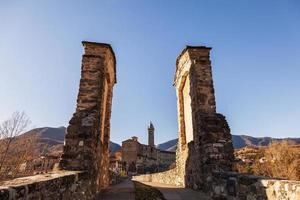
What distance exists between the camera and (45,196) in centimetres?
319

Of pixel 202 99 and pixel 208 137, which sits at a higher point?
Answer: pixel 202 99

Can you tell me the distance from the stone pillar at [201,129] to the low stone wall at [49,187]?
357 centimetres

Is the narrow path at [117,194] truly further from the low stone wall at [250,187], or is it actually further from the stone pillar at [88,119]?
the low stone wall at [250,187]

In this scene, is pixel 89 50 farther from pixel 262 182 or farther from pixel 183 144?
pixel 262 182

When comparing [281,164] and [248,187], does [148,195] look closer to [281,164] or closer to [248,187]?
[248,187]

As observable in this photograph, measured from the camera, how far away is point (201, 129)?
741 centimetres

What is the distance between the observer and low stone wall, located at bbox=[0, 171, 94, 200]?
7.89 feet

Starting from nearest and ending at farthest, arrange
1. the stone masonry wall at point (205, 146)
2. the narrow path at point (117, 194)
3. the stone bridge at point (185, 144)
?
the stone bridge at point (185, 144)
the stone masonry wall at point (205, 146)
the narrow path at point (117, 194)

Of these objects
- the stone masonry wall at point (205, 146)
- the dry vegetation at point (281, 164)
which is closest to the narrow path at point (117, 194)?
the stone masonry wall at point (205, 146)

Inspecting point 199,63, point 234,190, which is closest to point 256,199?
point 234,190

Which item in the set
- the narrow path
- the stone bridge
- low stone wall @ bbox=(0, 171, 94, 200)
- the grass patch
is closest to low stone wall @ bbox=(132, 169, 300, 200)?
the stone bridge

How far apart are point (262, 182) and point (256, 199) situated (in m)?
0.39

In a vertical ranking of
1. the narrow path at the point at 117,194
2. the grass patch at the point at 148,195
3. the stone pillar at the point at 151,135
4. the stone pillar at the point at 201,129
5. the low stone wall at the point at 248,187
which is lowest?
the grass patch at the point at 148,195

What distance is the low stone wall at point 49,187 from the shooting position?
2406 millimetres
